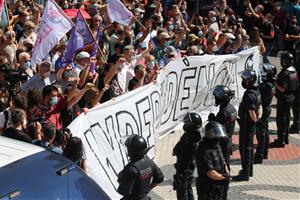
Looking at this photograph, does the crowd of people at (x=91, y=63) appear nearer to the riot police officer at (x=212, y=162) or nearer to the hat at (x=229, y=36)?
the hat at (x=229, y=36)

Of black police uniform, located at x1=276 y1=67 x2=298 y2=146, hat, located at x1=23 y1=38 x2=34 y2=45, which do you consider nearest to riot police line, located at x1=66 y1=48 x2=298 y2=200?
black police uniform, located at x1=276 y1=67 x2=298 y2=146

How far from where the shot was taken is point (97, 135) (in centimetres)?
856

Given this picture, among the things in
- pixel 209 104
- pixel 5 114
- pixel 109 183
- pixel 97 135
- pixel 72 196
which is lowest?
pixel 209 104

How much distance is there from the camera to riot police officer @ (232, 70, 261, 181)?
33.9 ft

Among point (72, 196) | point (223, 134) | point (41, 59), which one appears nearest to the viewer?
point (72, 196)

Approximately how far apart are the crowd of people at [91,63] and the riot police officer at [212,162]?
52.7 inches

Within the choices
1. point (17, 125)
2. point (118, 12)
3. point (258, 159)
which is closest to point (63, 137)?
point (17, 125)

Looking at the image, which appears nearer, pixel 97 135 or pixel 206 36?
pixel 97 135

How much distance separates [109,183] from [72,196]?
428 centimetres

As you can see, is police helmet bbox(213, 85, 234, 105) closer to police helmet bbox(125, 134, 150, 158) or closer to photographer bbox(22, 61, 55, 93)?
photographer bbox(22, 61, 55, 93)

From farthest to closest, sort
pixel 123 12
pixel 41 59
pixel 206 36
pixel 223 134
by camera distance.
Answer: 1. pixel 206 36
2. pixel 123 12
3. pixel 41 59
4. pixel 223 134

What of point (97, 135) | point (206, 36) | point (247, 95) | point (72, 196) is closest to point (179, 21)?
point (206, 36)

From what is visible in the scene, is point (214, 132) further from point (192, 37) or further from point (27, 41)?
point (192, 37)

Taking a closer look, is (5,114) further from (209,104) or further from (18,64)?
(209,104)
